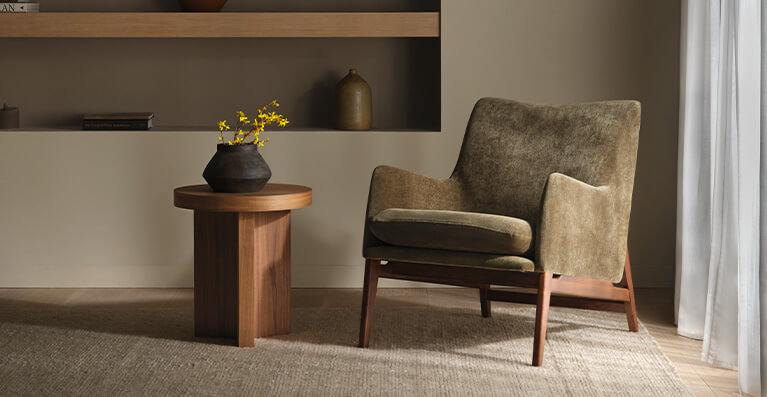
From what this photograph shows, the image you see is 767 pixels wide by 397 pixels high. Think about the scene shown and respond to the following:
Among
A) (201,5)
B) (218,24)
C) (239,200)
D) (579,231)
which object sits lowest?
(579,231)

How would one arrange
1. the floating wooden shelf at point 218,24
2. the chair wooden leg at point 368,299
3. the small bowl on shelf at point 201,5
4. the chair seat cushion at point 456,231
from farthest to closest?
the small bowl on shelf at point 201,5, the floating wooden shelf at point 218,24, the chair wooden leg at point 368,299, the chair seat cushion at point 456,231

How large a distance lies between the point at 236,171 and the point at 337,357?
2.24 feet

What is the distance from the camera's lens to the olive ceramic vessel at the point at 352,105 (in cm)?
385

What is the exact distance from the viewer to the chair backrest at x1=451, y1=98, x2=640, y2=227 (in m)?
2.85

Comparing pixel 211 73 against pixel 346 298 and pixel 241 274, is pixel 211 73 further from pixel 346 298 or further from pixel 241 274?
pixel 241 274

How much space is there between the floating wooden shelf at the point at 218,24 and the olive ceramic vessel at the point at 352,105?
258mm

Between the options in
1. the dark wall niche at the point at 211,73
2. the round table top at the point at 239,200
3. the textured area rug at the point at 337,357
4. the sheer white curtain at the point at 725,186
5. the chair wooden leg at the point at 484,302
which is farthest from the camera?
the dark wall niche at the point at 211,73

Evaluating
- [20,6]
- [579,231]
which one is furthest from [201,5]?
[579,231]

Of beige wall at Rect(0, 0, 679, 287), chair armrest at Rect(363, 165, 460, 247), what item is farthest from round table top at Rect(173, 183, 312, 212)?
beige wall at Rect(0, 0, 679, 287)

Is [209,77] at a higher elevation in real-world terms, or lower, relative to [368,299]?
higher

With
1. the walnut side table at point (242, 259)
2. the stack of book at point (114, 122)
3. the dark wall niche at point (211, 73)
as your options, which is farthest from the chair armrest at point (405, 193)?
the stack of book at point (114, 122)

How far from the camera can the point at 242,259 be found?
2705 mm

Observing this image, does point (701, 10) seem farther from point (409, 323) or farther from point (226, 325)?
point (226, 325)

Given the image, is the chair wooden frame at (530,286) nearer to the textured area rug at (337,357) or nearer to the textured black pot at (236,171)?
the textured area rug at (337,357)
